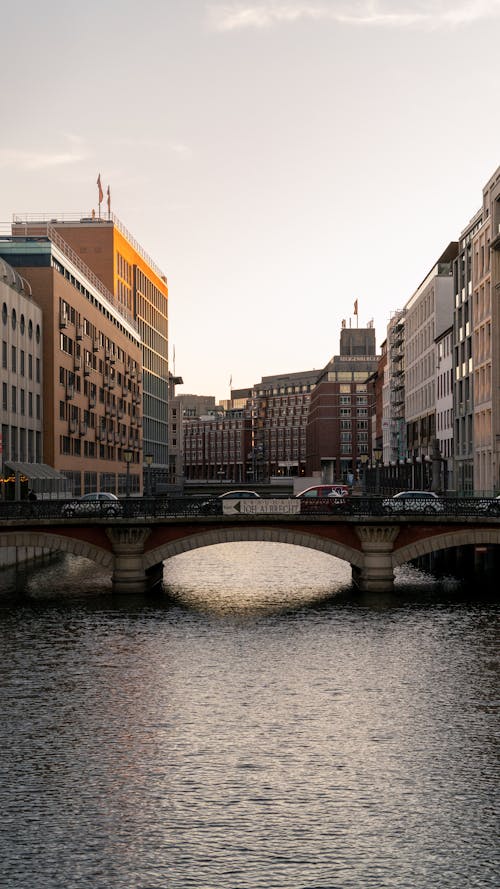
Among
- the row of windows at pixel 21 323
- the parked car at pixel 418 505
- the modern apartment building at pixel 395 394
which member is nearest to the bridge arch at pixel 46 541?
the parked car at pixel 418 505

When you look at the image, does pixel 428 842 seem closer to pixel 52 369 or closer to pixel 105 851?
pixel 105 851

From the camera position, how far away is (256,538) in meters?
58.5

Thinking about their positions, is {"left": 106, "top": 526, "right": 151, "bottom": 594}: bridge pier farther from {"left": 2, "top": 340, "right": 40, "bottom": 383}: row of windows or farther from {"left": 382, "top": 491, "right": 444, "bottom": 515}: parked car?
{"left": 2, "top": 340, "right": 40, "bottom": 383}: row of windows

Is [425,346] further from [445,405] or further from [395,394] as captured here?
[395,394]

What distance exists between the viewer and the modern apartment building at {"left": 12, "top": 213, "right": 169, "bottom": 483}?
149m

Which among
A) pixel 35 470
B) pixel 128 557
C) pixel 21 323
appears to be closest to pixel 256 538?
pixel 128 557

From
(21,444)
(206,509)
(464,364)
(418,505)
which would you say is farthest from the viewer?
(464,364)

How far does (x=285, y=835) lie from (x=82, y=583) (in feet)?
148

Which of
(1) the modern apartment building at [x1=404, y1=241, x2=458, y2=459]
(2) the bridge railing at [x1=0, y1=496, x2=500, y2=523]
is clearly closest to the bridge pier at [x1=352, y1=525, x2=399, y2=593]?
(2) the bridge railing at [x1=0, y1=496, x2=500, y2=523]

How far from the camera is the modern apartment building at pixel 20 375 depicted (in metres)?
82.2

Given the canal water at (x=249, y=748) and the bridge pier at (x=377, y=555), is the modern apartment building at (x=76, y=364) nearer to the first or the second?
the bridge pier at (x=377, y=555)

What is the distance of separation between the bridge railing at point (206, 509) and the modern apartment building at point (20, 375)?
20574mm

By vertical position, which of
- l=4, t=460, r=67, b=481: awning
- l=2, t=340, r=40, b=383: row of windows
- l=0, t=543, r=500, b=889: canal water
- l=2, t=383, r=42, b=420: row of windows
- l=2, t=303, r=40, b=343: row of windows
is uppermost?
l=2, t=303, r=40, b=343: row of windows

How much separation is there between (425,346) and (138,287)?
51.5 m
